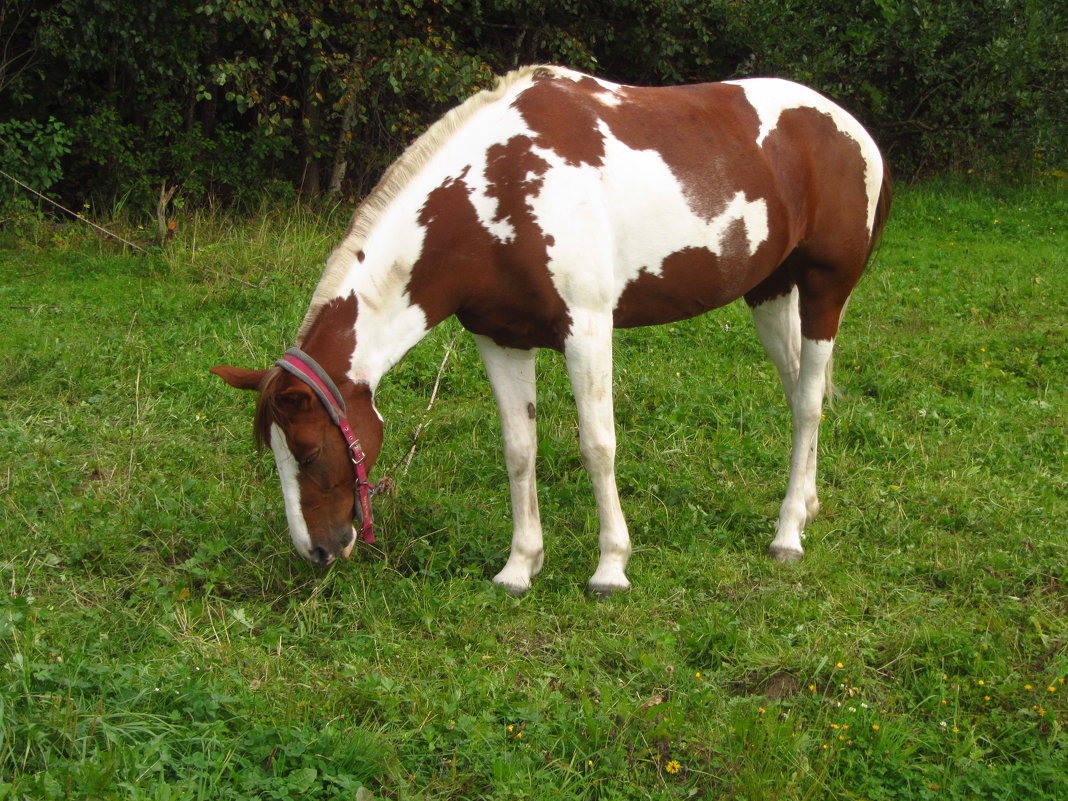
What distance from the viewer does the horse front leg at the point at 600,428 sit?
3512mm

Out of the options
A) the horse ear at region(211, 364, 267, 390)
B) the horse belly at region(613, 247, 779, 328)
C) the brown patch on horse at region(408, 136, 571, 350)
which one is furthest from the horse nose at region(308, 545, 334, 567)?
the horse belly at region(613, 247, 779, 328)

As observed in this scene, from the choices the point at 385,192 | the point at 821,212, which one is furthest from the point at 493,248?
the point at 821,212

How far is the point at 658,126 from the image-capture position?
374 cm

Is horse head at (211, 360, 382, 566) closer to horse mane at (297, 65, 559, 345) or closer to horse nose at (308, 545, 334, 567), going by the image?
horse nose at (308, 545, 334, 567)

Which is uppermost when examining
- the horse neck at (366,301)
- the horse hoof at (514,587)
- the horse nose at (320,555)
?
the horse neck at (366,301)

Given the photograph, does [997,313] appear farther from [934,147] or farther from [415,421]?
[934,147]

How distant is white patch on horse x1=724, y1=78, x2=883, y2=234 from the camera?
405 centimetres

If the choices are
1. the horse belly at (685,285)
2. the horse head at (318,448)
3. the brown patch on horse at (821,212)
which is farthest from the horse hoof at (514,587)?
the brown patch on horse at (821,212)

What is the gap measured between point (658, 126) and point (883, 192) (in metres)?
1.30

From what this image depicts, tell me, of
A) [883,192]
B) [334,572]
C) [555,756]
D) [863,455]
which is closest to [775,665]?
[555,756]

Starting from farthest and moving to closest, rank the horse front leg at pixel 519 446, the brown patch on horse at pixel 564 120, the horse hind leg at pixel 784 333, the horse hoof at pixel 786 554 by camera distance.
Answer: the horse hind leg at pixel 784 333, the horse hoof at pixel 786 554, the horse front leg at pixel 519 446, the brown patch on horse at pixel 564 120

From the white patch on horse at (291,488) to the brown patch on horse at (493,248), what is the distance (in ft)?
2.21

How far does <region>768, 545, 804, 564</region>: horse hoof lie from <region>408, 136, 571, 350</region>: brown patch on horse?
1.35 m

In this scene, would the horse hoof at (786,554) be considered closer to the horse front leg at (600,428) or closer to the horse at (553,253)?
the horse at (553,253)
